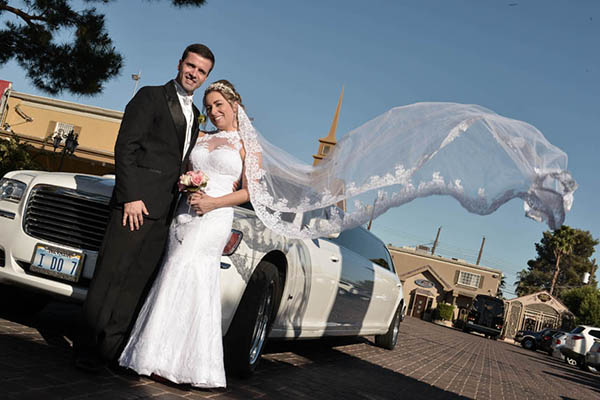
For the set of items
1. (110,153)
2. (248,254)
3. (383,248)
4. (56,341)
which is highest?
(110,153)

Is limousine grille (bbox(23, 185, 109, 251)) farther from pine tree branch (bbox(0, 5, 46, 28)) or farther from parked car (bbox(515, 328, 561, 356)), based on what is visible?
parked car (bbox(515, 328, 561, 356))

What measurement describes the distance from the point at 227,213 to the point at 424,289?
49101 mm

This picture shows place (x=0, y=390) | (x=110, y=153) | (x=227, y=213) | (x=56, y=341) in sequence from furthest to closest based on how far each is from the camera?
(x=110, y=153), (x=56, y=341), (x=227, y=213), (x=0, y=390)

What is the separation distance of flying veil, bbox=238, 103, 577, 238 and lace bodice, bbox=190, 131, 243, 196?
0.09 m

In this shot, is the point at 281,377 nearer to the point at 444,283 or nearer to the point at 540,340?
the point at 540,340

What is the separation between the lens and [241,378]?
4613 millimetres

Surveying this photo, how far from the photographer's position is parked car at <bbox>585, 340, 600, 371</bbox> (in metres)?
20.5

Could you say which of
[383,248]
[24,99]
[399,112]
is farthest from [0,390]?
[24,99]

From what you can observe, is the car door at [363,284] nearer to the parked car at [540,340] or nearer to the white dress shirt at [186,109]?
the white dress shirt at [186,109]

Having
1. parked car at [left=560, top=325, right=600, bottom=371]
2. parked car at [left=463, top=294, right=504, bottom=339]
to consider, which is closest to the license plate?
parked car at [left=560, top=325, right=600, bottom=371]

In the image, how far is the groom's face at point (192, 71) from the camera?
412 cm

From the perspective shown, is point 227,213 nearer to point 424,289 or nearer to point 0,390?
point 0,390

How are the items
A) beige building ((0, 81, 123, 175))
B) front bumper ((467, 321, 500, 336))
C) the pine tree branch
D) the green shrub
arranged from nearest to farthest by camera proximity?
the pine tree branch
beige building ((0, 81, 123, 175))
front bumper ((467, 321, 500, 336))
the green shrub

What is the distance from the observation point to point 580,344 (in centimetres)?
2327
